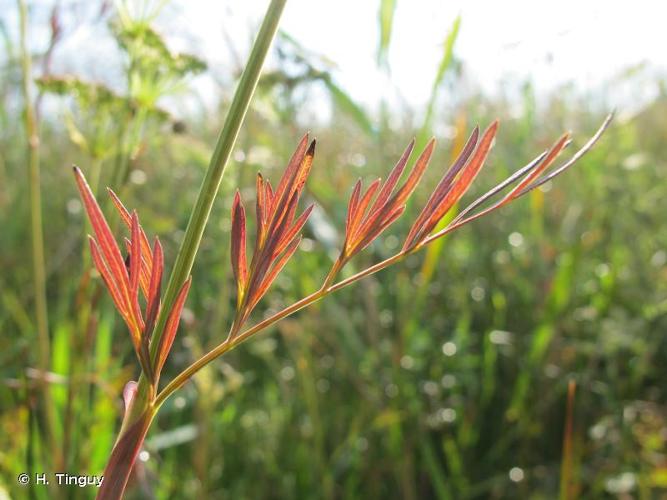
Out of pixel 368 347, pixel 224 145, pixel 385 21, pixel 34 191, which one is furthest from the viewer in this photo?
pixel 368 347

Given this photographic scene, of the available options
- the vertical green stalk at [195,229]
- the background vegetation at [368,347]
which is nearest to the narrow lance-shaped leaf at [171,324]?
the vertical green stalk at [195,229]

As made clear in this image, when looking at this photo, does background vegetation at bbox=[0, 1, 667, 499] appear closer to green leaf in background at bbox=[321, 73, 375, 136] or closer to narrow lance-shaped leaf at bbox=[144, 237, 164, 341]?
green leaf in background at bbox=[321, 73, 375, 136]

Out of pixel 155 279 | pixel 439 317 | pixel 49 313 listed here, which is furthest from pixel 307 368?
pixel 49 313

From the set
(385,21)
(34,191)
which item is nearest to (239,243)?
(34,191)

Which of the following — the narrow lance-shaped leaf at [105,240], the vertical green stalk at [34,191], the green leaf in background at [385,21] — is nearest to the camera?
the narrow lance-shaped leaf at [105,240]

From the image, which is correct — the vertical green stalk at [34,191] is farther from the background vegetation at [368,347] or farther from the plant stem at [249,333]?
the plant stem at [249,333]

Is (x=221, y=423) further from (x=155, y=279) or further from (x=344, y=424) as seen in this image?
(x=155, y=279)

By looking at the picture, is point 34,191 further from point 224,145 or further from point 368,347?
point 368,347

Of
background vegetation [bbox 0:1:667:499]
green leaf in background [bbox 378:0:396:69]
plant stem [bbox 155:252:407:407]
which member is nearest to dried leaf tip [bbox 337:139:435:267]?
plant stem [bbox 155:252:407:407]
